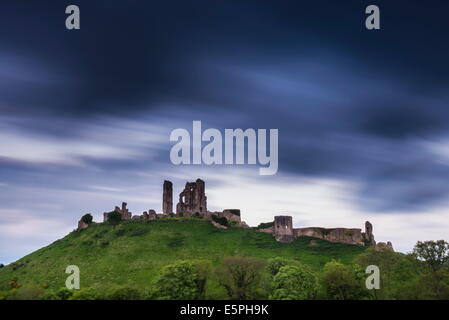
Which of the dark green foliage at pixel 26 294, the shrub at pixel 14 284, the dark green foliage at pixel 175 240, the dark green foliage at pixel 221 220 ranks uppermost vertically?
the dark green foliage at pixel 221 220

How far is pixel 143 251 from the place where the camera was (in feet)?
360

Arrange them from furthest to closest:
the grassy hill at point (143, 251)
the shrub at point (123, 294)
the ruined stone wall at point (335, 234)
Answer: the ruined stone wall at point (335, 234) < the grassy hill at point (143, 251) < the shrub at point (123, 294)

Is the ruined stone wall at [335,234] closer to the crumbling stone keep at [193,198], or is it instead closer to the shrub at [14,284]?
the crumbling stone keep at [193,198]

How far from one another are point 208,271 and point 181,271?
4.22 m

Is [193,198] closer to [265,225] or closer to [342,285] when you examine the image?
[265,225]

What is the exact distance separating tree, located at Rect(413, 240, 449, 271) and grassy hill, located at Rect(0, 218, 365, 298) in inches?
1091

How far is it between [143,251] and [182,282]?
45.3 m

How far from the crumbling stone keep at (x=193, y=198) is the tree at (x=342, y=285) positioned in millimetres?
77740

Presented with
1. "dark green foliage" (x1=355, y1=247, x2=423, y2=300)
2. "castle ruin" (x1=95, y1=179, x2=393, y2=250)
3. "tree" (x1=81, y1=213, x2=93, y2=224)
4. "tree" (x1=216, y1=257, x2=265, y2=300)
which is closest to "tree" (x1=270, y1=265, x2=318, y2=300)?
"tree" (x1=216, y1=257, x2=265, y2=300)

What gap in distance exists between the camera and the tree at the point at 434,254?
69.1 metres

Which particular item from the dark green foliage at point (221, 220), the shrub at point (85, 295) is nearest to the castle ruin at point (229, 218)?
the dark green foliage at point (221, 220)
